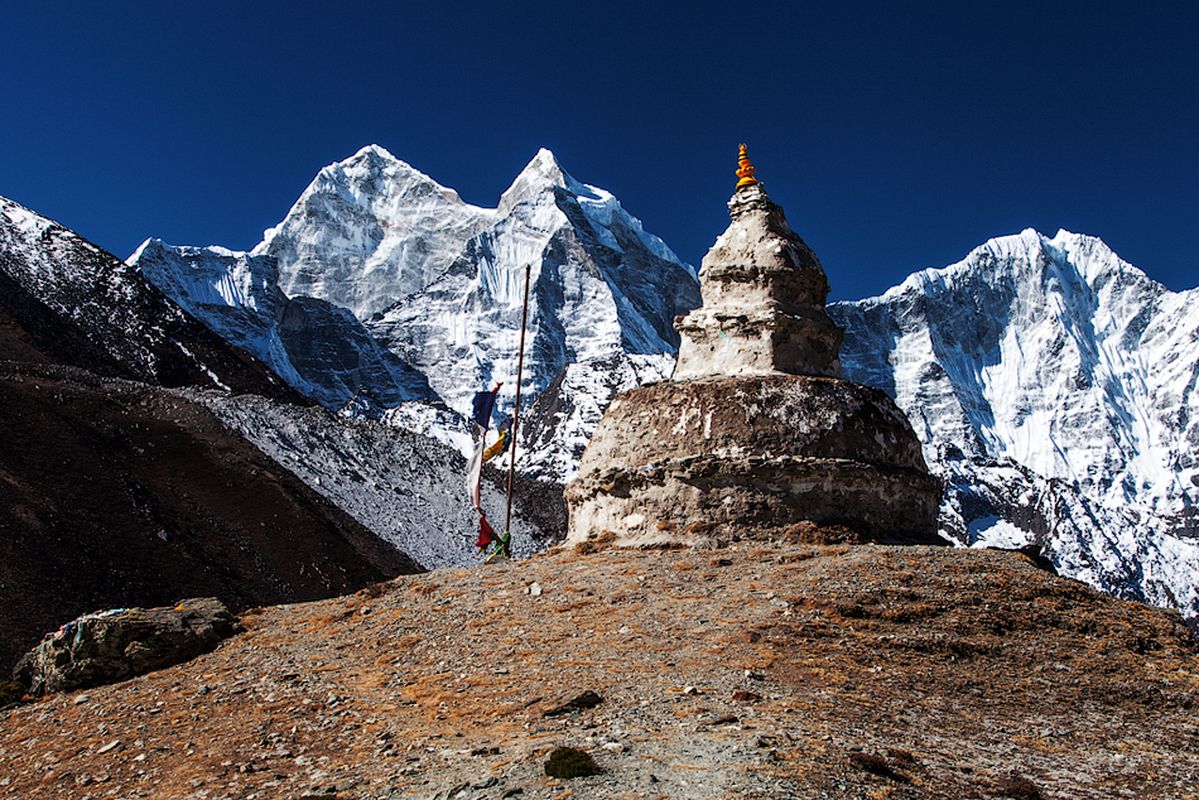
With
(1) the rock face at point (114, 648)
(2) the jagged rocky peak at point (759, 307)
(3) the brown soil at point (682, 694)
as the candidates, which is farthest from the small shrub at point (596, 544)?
(1) the rock face at point (114, 648)

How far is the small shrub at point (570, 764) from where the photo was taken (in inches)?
289

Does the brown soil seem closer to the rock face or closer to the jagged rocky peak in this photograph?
the rock face

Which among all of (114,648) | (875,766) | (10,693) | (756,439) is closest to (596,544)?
(756,439)

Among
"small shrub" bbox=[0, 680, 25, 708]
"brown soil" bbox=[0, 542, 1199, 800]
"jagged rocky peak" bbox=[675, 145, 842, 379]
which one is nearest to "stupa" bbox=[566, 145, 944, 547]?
"jagged rocky peak" bbox=[675, 145, 842, 379]

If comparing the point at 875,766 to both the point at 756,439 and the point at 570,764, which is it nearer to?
the point at 570,764

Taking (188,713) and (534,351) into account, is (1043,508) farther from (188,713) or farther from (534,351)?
(188,713)

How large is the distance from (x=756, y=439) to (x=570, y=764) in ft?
28.8

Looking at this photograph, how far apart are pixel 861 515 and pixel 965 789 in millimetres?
8299

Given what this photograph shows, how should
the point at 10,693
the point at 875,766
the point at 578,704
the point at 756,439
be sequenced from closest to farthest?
the point at 875,766 < the point at 578,704 < the point at 10,693 < the point at 756,439

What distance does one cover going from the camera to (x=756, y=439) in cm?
1562

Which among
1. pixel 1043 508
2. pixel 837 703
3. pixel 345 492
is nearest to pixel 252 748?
pixel 837 703

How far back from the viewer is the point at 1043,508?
157125 mm

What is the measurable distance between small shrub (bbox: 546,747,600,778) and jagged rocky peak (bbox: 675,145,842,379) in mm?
10616

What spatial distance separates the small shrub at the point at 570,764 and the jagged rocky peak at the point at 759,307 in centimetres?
1062
